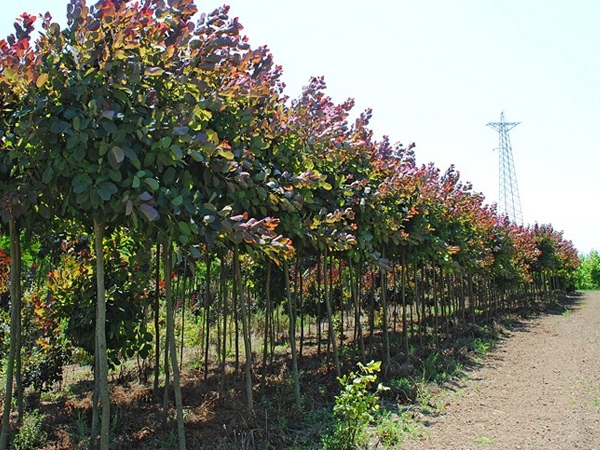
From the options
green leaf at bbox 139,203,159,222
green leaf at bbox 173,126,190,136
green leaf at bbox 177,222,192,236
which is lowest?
green leaf at bbox 177,222,192,236

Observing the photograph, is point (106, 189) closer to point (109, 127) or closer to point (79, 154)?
point (79, 154)

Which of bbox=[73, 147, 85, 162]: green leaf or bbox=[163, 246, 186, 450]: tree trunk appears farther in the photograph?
bbox=[163, 246, 186, 450]: tree trunk

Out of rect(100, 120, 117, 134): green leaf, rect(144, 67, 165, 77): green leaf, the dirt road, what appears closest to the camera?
rect(100, 120, 117, 134): green leaf

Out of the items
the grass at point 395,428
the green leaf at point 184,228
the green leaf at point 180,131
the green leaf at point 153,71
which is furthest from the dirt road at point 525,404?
the green leaf at point 153,71

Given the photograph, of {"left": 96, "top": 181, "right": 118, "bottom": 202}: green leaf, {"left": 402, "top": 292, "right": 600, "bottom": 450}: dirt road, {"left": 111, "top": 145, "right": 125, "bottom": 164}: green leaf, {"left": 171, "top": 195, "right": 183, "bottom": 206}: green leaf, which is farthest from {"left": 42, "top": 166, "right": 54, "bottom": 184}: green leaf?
{"left": 402, "top": 292, "right": 600, "bottom": 450}: dirt road

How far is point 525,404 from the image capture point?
6.13 meters

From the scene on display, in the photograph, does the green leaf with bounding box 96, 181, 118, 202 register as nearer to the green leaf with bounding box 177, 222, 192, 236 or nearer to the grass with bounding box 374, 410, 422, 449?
the green leaf with bounding box 177, 222, 192, 236

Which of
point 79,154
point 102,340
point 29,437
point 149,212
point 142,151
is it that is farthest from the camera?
point 29,437

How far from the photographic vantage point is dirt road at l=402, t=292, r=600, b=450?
15.6 ft

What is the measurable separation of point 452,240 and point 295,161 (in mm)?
5814

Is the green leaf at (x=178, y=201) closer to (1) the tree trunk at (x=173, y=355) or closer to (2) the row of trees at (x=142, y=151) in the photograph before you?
(2) the row of trees at (x=142, y=151)

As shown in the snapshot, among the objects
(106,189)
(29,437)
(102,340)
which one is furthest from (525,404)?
(106,189)

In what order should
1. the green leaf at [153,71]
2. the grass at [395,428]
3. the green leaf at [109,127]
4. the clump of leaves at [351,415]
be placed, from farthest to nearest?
the grass at [395,428] < the clump of leaves at [351,415] < the green leaf at [153,71] < the green leaf at [109,127]

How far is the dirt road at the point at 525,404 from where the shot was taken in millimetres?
4746
